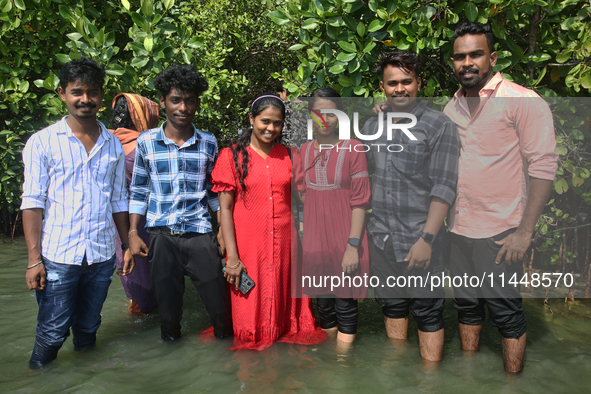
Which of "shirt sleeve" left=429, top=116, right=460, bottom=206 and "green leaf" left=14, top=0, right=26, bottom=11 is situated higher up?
"green leaf" left=14, top=0, right=26, bottom=11

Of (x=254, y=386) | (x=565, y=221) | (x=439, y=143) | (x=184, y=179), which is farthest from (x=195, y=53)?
(x=565, y=221)

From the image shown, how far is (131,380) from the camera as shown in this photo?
9.32 ft

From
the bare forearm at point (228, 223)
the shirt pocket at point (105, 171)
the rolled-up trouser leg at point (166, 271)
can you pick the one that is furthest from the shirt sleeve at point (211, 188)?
the shirt pocket at point (105, 171)

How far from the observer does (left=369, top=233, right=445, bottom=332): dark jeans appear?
113 inches

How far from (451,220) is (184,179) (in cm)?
189

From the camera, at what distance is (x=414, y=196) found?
2.88 meters

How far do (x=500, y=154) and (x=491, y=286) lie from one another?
836mm

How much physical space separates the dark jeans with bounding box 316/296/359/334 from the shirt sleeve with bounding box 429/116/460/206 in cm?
103

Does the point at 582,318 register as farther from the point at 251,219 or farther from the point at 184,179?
the point at 184,179

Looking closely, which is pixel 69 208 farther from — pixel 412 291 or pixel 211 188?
pixel 412 291

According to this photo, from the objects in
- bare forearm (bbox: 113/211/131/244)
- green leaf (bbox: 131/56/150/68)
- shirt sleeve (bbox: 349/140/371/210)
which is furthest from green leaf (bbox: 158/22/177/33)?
shirt sleeve (bbox: 349/140/371/210)

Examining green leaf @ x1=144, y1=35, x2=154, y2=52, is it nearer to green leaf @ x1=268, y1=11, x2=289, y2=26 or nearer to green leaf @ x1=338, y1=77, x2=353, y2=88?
green leaf @ x1=268, y1=11, x2=289, y2=26

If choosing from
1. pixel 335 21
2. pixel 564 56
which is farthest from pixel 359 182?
pixel 564 56

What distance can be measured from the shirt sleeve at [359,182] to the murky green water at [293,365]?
44.5 inches
